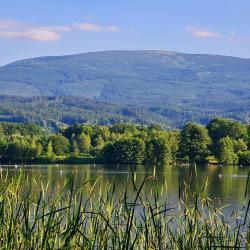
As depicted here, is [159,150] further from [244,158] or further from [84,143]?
[84,143]

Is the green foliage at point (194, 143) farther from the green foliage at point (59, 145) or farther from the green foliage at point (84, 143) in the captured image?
the green foliage at point (59, 145)

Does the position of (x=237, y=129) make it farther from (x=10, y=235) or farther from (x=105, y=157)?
(x=10, y=235)

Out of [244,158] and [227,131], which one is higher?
[227,131]

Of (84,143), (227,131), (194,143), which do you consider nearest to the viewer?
(194,143)

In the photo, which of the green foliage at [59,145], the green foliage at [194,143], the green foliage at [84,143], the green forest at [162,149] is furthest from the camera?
the green foliage at [84,143]

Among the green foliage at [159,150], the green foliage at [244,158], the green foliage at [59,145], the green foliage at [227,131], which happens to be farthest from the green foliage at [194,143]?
the green foliage at [59,145]

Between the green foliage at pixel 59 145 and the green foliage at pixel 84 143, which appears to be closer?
the green foliage at pixel 59 145

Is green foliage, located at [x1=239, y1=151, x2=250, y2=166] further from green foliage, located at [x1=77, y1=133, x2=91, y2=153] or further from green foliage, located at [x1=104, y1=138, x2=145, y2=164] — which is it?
green foliage, located at [x1=77, y1=133, x2=91, y2=153]

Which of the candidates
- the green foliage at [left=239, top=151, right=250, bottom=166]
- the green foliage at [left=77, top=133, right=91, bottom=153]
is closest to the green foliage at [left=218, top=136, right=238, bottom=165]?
the green foliage at [left=239, top=151, right=250, bottom=166]

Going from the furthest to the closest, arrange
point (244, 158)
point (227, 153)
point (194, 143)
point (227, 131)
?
point (227, 131) < point (194, 143) < point (244, 158) < point (227, 153)

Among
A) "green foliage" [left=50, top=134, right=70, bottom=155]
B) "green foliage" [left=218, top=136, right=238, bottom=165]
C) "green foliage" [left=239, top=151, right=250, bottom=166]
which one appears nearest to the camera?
"green foliage" [left=218, top=136, right=238, bottom=165]

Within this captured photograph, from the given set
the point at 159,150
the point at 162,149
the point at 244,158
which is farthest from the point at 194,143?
the point at 244,158

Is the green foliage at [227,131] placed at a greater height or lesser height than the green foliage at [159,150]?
greater

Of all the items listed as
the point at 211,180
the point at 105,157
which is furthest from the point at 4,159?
the point at 211,180
